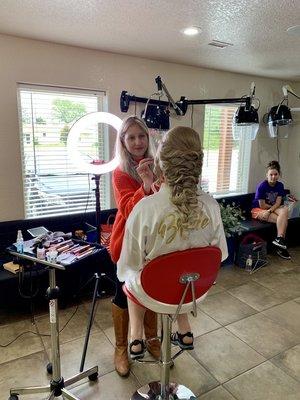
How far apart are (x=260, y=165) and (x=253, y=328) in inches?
102

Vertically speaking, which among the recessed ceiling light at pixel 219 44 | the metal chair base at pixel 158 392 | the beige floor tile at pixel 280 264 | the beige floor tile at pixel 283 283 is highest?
the recessed ceiling light at pixel 219 44

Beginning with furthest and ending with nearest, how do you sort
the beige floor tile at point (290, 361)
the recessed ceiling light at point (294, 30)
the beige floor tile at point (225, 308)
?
the beige floor tile at point (225, 308) → the recessed ceiling light at point (294, 30) → the beige floor tile at point (290, 361)

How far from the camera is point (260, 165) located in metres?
4.27

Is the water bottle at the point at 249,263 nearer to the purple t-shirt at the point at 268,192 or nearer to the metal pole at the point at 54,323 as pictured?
the purple t-shirt at the point at 268,192

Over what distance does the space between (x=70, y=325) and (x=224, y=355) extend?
1187 millimetres

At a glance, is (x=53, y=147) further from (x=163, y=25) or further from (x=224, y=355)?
(x=224, y=355)

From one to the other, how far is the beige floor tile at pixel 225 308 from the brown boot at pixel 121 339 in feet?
3.04

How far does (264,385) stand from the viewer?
175cm

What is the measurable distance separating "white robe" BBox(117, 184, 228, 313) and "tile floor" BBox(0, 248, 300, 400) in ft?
2.75

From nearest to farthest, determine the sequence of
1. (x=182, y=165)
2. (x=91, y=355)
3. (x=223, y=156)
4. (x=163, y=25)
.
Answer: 1. (x=182, y=165)
2. (x=91, y=355)
3. (x=163, y=25)
4. (x=223, y=156)

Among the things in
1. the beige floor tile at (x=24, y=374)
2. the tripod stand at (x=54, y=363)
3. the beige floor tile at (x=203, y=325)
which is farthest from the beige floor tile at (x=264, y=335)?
the beige floor tile at (x=24, y=374)

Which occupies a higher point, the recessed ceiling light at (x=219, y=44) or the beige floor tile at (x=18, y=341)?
the recessed ceiling light at (x=219, y=44)

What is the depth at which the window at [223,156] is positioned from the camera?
3838 mm

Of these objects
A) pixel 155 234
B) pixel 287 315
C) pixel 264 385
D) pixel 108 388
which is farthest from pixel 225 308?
pixel 155 234
